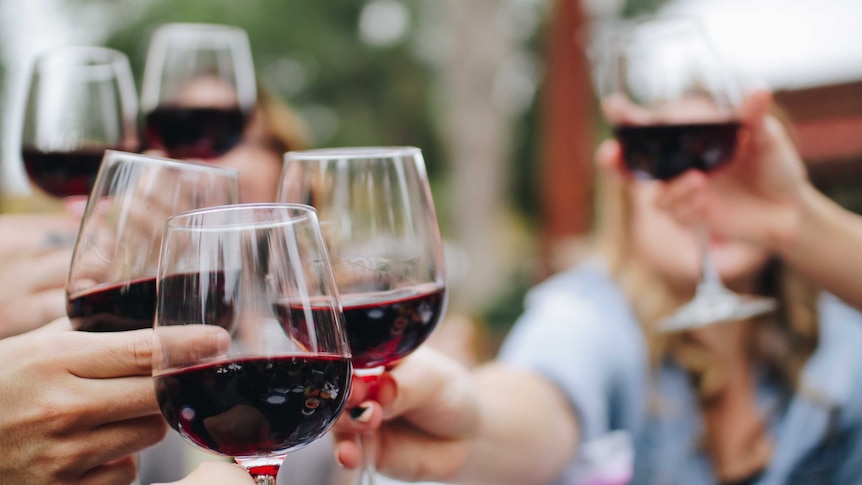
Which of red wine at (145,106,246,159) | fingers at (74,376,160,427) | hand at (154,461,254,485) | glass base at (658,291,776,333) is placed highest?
red wine at (145,106,246,159)

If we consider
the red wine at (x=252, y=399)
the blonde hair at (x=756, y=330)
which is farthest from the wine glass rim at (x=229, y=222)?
the blonde hair at (x=756, y=330)

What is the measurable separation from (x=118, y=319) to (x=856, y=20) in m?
4.83

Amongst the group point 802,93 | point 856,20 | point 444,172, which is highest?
point 856,20

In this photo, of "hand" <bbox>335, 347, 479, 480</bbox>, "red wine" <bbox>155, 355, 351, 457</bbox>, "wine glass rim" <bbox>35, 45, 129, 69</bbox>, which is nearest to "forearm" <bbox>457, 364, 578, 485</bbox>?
"hand" <bbox>335, 347, 479, 480</bbox>

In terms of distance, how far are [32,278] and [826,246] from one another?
1.43m

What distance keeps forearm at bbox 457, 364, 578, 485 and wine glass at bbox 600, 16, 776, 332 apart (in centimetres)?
33

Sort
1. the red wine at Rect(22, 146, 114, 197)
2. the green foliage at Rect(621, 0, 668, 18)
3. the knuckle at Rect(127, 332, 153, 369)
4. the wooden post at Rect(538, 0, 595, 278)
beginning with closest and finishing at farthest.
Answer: the knuckle at Rect(127, 332, 153, 369), the red wine at Rect(22, 146, 114, 197), the wooden post at Rect(538, 0, 595, 278), the green foliage at Rect(621, 0, 668, 18)

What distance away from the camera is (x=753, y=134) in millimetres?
1603

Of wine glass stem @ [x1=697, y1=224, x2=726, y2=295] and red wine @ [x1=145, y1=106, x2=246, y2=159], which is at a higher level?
red wine @ [x1=145, y1=106, x2=246, y2=159]

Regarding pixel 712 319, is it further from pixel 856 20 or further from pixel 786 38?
pixel 856 20

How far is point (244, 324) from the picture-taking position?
775 mm

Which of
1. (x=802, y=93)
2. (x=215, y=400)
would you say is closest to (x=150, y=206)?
(x=215, y=400)

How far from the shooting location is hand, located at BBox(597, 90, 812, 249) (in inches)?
63.2

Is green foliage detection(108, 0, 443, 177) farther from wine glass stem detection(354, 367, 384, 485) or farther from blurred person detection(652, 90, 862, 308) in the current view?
wine glass stem detection(354, 367, 384, 485)
